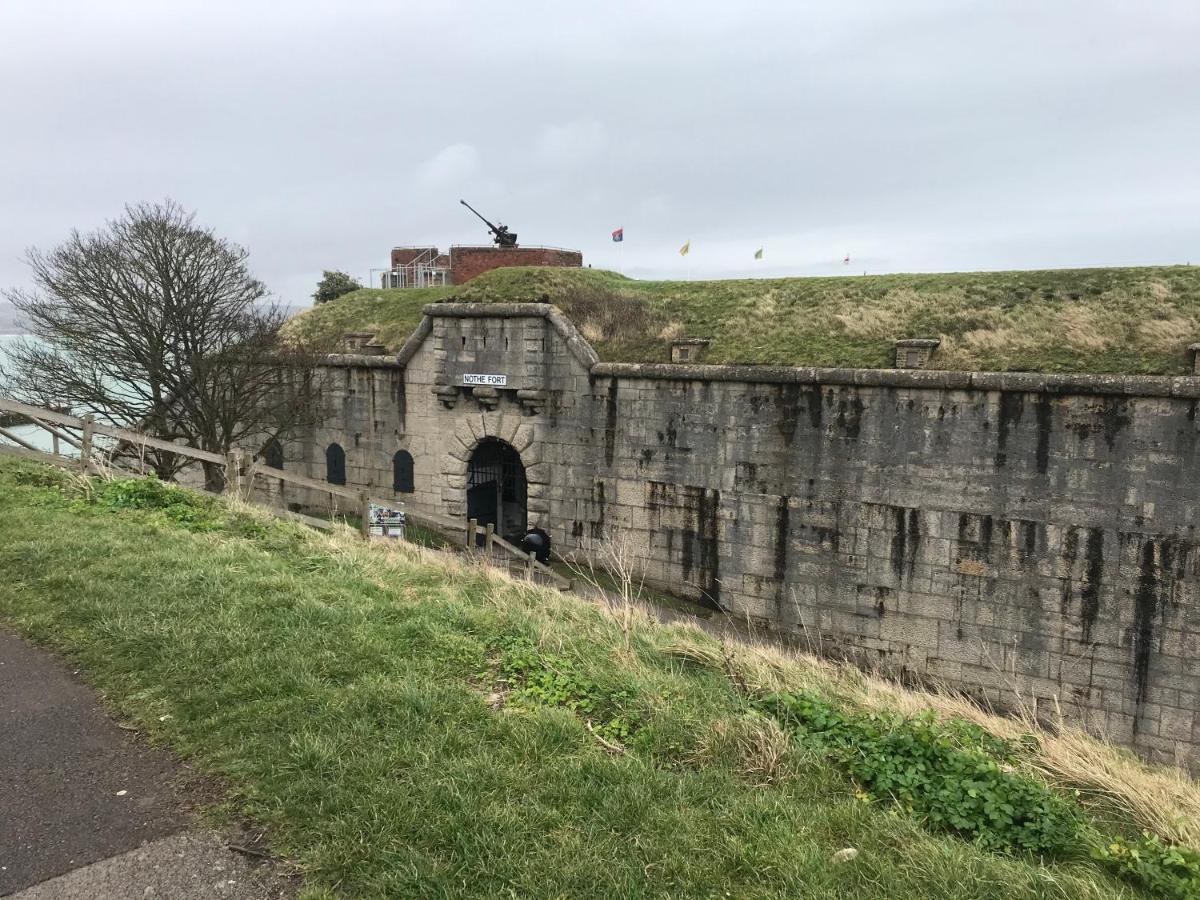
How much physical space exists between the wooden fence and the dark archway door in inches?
43.6

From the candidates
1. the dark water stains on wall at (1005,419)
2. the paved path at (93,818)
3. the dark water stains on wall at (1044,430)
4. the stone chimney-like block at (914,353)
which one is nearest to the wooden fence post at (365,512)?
the paved path at (93,818)

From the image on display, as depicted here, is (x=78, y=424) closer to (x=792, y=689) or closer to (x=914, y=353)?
(x=792, y=689)

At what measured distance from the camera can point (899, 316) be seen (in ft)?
42.2

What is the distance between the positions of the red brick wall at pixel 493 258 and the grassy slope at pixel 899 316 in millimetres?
3348

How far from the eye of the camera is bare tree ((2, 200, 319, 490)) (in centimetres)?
1312

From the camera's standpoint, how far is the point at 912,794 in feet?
12.9

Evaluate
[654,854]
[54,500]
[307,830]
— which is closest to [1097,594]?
[654,854]

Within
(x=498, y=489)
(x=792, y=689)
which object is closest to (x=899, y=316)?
(x=498, y=489)

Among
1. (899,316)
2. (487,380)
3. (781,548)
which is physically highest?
(899,316)

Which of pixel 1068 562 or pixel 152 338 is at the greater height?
pixel 152 338

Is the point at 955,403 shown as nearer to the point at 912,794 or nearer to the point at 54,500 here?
the point at 912,794

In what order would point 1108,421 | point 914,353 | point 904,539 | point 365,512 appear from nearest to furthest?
point 1108,421 < point 904,539 < point 914,353 < point 365,512

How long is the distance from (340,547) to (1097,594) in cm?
920

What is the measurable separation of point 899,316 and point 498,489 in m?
8.27
